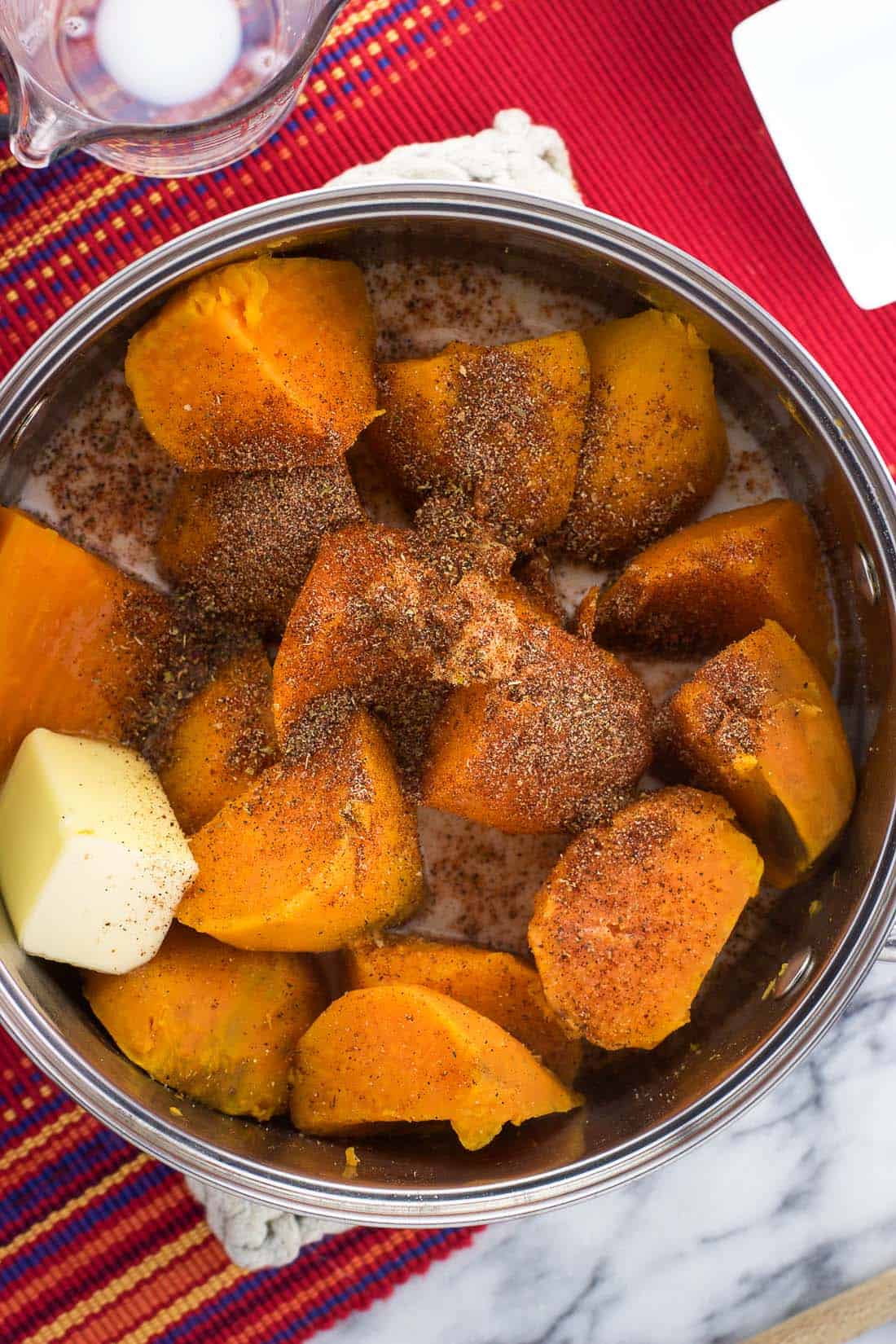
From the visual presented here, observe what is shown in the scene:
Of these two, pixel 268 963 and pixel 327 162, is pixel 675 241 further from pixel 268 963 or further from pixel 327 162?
pixel 268 963

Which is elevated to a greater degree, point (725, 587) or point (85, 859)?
point (85, 859)

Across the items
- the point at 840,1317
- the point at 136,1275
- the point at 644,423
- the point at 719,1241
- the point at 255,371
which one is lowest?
the point at 840,1317

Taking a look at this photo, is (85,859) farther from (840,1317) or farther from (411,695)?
(840,1317)

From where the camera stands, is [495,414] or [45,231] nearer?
[495,414]

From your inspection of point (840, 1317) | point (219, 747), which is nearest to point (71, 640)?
point (219, 747)

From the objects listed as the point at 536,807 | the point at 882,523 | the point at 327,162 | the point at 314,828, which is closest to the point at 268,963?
the point at 314,828

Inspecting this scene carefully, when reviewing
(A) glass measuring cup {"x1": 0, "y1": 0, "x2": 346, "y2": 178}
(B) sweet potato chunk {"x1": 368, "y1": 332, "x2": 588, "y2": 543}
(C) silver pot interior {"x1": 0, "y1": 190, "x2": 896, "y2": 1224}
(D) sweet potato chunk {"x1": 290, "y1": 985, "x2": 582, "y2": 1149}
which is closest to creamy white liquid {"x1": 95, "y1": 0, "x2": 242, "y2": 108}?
(A) glass measuring cup {"x1": 0, "y1": 0, "x2": 346, "y2": 178}

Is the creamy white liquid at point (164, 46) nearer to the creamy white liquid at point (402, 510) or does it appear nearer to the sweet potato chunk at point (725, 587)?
the creamy white liquid at point (402, 510)
